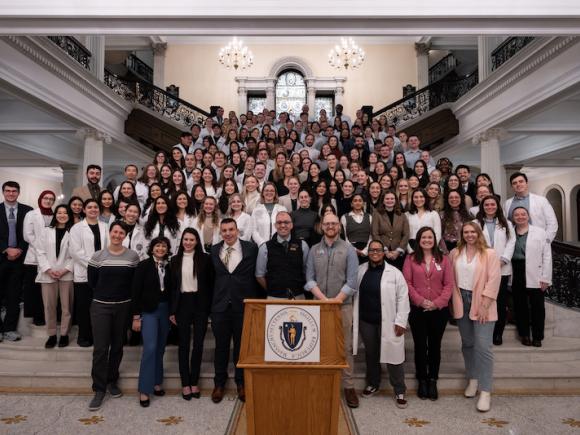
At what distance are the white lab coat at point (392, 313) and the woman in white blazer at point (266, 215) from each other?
1.41 m

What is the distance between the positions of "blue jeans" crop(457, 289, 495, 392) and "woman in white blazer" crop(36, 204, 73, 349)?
4.11 meters

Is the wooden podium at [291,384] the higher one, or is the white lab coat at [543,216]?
the white lab coat at [543,216]

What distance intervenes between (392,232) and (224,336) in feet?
7.02

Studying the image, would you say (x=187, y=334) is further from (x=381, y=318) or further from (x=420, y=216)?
(x=420, y=216)

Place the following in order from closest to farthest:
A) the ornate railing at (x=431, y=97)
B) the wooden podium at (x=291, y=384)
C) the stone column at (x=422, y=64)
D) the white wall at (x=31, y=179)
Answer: the wooden podium at (x=291, y=384) → the ornate railing at (x=431, y=97) → the stone column at (x=422, y=64) → the white wall at (x=31, y=179)

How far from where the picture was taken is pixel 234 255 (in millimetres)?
4336

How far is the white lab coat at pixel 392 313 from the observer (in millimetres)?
4156

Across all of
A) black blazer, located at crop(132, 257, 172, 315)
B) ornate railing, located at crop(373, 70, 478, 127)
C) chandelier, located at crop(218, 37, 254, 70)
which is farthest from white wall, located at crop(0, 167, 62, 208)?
black blazer, located at crop(132, 257, 172, 315)

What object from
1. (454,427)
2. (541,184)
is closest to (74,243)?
(454,427)

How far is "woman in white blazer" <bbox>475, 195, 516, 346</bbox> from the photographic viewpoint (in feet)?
15.8

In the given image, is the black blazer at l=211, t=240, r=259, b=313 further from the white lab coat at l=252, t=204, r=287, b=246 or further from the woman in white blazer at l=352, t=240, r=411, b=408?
the woman in white blazer at l=352, t=240, r=411, b=408

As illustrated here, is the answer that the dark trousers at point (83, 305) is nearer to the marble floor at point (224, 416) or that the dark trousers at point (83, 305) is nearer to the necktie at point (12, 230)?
the marble floor at point (224, 416)

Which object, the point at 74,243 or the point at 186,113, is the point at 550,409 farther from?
the point at 186,113

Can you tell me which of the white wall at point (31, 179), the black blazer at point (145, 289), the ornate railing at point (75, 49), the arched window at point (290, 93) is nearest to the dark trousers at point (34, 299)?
the black blazer at point (145, 289)
